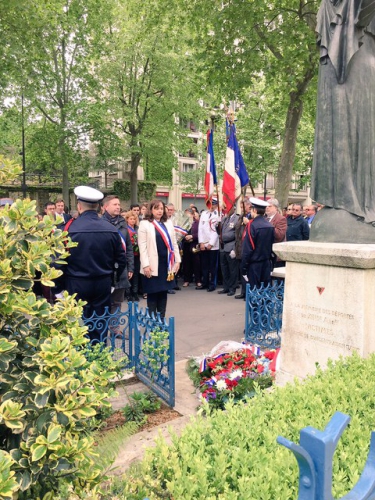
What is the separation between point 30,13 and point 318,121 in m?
13.4

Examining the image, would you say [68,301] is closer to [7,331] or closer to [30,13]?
[7,331]

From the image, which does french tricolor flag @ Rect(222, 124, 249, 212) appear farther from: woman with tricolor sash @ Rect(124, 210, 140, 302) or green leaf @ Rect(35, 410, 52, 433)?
green leaf @ Rect(35, 410, 52, 433)

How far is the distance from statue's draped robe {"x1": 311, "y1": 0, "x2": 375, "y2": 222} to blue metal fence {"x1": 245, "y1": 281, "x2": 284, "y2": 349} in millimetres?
2660

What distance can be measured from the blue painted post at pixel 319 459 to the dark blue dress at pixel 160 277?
223 inches

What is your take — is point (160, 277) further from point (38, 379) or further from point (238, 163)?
point (38, 379)

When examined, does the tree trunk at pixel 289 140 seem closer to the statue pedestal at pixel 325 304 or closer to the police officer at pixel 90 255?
the police officer at pixel 90 255

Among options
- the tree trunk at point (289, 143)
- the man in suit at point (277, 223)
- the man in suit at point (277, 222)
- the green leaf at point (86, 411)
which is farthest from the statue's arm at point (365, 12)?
the tree trunk at point (289, 143)

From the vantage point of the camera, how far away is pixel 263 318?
7277mm

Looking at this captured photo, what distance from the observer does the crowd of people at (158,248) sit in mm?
5746

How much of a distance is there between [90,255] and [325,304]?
2.93 meters

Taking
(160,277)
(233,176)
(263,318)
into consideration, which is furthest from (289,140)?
(160,277)

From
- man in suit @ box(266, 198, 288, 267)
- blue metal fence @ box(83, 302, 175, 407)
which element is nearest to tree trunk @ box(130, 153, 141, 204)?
man in suit @ box(266, 198, 288, 267)

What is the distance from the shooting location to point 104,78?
27.7m

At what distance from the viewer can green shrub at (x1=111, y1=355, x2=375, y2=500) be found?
1.78 metres
